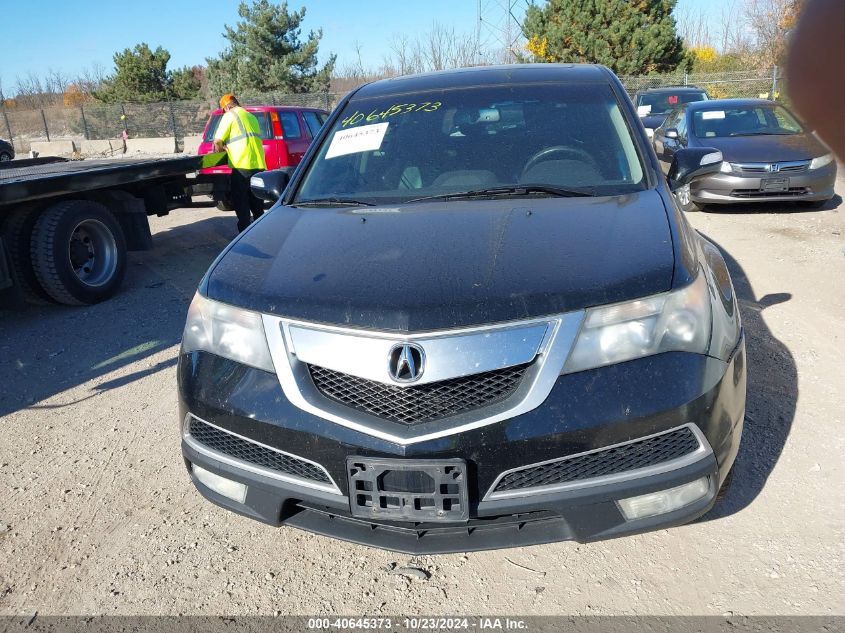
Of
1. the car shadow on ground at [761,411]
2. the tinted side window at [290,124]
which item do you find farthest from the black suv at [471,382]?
the tinted side window at [290,124]

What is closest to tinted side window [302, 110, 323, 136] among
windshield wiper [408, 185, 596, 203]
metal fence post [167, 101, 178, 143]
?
windshield wiper [408, 185, 596, 203]

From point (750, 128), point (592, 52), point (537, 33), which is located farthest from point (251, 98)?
point (750, 128)

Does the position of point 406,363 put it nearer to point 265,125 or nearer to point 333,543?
point 333,543

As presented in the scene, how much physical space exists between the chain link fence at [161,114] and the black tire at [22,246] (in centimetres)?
2552

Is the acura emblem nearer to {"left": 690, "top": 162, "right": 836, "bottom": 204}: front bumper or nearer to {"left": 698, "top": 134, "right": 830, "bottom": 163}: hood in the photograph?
{"left": 690, "top": 162, "right": 836, "bottom": 204}: front bumper

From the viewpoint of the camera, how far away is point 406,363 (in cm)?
203

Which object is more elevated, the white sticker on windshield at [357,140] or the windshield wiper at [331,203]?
the white sticker on windshield at [357,140]

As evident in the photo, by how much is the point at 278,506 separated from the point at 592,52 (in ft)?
110

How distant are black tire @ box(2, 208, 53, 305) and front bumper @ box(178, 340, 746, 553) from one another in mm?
4208

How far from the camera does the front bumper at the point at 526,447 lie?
2006mm

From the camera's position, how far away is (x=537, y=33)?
1312 inches

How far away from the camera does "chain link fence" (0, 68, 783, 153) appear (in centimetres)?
2875

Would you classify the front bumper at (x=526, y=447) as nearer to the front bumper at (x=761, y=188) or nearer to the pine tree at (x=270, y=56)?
the front bumper at (x=761, y=188)

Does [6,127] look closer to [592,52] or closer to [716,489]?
[592,52]
